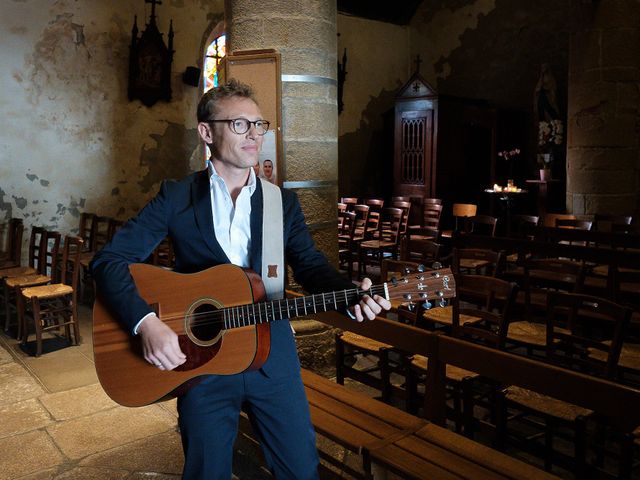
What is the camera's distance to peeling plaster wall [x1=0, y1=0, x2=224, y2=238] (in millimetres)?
7324

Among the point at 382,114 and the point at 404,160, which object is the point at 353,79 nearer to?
the point at 382,114

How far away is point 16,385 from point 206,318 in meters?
3.06

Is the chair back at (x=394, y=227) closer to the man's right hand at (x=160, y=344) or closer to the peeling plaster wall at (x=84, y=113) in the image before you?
the peeling plaster wall at (x=84, y=113)

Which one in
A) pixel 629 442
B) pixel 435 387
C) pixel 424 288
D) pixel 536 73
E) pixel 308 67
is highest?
pixel 536 73

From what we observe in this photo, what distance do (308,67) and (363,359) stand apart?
214cm

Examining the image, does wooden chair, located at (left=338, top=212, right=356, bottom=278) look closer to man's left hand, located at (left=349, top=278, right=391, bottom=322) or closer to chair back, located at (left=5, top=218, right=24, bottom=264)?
chair back, located at (left=5, top=218, right=24, bottom=264)

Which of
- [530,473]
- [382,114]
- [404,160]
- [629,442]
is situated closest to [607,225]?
[404,160]

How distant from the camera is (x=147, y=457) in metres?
3.16

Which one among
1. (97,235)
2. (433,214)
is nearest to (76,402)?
(97,235)

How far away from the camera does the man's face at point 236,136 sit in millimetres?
1874

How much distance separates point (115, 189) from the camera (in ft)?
26.8

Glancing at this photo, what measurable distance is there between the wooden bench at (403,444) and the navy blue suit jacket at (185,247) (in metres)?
0.60

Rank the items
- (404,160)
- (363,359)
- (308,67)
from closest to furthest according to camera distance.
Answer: (308,67) < (363,359) < (404,160)

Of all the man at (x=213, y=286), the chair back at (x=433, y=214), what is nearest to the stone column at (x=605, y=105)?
the chair back at (x=433, y=214)
